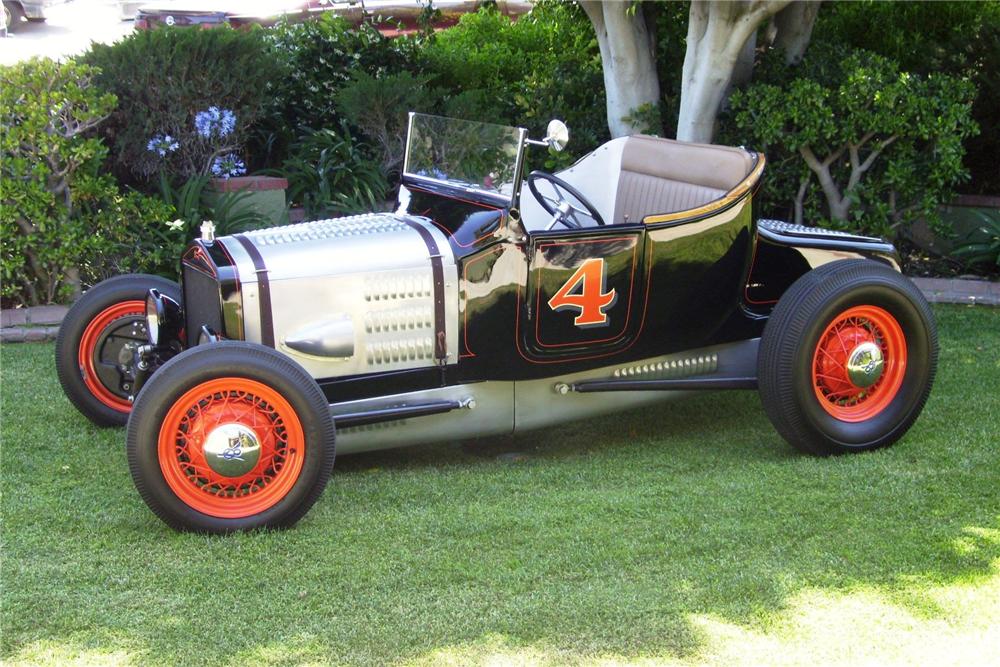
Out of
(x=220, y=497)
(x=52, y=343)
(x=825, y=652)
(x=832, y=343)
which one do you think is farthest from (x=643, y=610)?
(x=52, y=343)

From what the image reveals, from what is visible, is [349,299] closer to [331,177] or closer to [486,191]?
[486,191]

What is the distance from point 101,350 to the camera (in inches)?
194

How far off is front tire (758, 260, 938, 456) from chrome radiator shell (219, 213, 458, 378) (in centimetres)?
128

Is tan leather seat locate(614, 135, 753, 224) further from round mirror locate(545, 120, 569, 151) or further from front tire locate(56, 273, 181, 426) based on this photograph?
front tire locate(56, 273, 181, 426)

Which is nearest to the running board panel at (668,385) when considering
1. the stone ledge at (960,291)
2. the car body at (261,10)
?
the stone ledge at (960,291)

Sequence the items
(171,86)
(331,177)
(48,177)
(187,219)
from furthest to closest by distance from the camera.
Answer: (331,177) < (171,86) < (187,219) < (48,177)

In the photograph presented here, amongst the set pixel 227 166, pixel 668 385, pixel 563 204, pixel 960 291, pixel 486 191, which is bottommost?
pixel 960 291

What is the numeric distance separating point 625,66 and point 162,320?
15.2 ft

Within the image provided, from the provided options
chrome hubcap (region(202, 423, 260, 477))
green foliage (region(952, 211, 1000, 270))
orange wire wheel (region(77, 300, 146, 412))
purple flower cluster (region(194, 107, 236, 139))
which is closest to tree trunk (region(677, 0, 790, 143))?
green foliage (region(952, 211, 1000, 270))

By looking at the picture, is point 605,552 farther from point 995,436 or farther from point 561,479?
point 995,436

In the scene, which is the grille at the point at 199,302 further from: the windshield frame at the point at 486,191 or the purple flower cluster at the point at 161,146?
the purple flower cluster at the point at 161,146

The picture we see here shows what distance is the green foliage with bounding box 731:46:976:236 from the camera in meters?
7.15

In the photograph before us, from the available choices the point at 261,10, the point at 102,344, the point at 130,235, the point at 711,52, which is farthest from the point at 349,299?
the point at 261,10

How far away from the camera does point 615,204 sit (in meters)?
5.18
